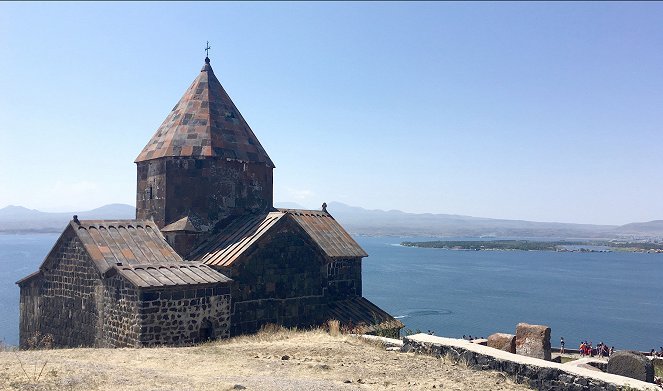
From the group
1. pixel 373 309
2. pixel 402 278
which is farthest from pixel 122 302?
pixel 402 278

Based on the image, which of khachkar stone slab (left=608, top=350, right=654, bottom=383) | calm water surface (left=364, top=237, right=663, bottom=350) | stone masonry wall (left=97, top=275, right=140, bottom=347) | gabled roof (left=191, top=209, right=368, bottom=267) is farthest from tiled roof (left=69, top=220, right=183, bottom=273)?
calm water surface (left=364, top=237, right=663, bottom=350)

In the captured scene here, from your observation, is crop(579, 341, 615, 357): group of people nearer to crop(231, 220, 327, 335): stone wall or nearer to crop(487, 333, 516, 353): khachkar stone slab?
crop(231, 220, 327, 335): stone wall

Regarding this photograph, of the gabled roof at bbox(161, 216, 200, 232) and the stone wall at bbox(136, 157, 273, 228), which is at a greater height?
the stone wall at bbox(136, 157, 273, 228)

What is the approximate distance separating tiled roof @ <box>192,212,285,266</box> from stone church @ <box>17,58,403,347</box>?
4 cm

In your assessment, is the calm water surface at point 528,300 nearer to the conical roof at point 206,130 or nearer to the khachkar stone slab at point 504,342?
the conical roof at point 206,130

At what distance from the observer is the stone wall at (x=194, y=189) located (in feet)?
48.4

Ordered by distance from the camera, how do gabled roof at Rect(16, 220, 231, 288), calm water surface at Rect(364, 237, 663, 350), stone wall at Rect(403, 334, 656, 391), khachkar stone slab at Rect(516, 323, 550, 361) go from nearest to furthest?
stone wall at Rect(403, 334, 656, 391) → khachkar stone slab at Rect(516, 323, 550, 361) → gabled roof at Rect(16, 220, 231, 288) → calm water surface at Rect(364, 237, 663, 350)

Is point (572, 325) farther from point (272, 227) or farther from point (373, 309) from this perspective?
point (272, 227)

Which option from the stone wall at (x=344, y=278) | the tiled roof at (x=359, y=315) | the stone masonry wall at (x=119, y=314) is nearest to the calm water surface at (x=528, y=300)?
the stone wall at (x=344, y=278)

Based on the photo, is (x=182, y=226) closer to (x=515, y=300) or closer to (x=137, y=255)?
(x=137, y=255)

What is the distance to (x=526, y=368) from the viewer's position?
26.5 ft

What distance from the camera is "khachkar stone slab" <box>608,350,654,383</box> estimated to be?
26.4 ft

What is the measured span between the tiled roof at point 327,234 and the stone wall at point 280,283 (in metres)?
1.32

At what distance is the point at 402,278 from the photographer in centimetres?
8419
